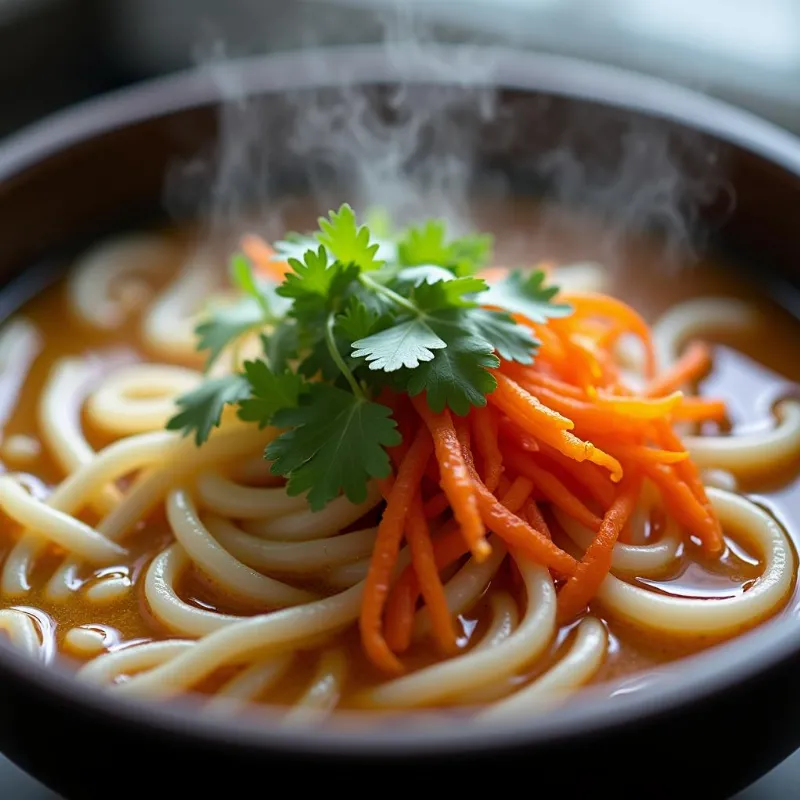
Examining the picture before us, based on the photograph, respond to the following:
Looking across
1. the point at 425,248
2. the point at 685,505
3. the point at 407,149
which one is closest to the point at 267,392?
the point at 425,248

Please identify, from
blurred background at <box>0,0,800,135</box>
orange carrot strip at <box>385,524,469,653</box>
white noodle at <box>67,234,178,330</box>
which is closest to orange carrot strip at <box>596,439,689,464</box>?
orange carrot strip at <box>385,524,469,653</box>

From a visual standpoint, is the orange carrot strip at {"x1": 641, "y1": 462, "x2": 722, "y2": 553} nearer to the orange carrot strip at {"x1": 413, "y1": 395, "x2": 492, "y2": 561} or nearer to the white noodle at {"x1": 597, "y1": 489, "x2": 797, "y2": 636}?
the white noodle at {"x1": 597, "y1": 489, "x2": 797, "y2": 636}

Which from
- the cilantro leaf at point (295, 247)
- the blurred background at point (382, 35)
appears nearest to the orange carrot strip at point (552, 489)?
the cilantro leaf at point (295, 247)

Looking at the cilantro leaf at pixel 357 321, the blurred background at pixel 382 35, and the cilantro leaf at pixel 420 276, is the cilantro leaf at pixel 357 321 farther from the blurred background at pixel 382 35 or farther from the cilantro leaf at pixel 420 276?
the blurred background at pixel 382 35

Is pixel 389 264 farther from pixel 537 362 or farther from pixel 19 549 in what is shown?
pixel 19 549

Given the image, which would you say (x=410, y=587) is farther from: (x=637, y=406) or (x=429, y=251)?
(x=429, y=251)

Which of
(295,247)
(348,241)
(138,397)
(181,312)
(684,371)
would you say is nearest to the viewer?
(348,241)
